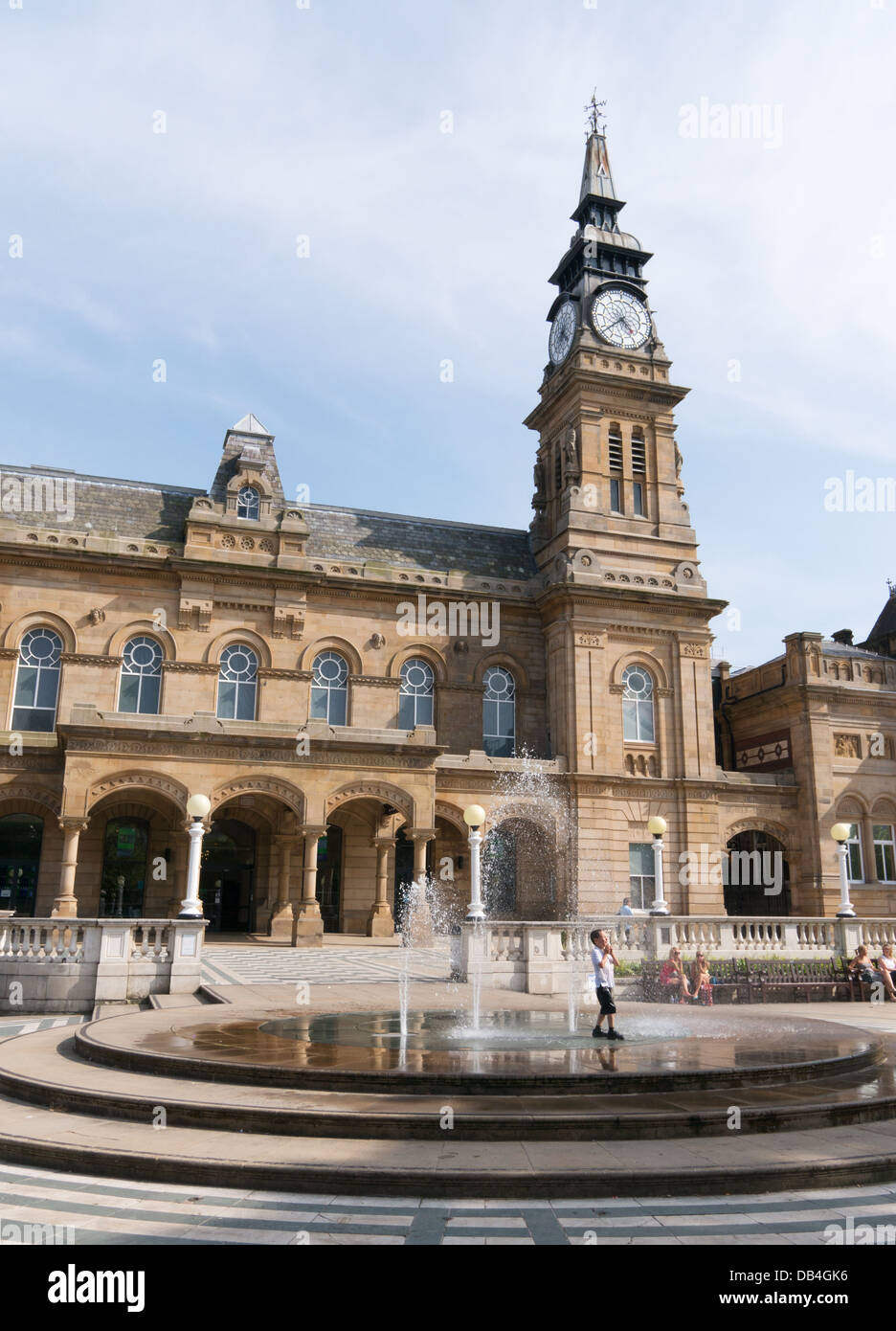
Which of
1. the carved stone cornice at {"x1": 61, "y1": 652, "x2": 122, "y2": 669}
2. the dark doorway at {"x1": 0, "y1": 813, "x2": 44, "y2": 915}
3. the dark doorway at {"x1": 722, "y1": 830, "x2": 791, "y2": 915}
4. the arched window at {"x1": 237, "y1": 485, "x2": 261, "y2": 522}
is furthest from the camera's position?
the dark doorway at {"x1": 722, "y1": 830, "x2": 791, "y2": 915}

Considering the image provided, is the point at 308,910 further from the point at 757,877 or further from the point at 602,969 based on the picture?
the point at 757,877

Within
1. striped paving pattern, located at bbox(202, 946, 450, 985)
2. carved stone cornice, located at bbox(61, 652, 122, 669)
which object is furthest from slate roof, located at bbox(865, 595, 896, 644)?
carved stone cornice, located at bbox(61, 652, 122, 669)

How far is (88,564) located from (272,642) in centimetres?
690

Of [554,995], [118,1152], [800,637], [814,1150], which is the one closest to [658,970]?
[554,995]

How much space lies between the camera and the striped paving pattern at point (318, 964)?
21.4 meters

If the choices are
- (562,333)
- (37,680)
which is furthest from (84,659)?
(562,333)

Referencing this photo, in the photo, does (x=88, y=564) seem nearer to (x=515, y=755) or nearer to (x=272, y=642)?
(x=272, y=642)

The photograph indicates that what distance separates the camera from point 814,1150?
326 inches

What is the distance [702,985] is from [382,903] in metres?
15.3

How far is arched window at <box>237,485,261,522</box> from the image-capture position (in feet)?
122

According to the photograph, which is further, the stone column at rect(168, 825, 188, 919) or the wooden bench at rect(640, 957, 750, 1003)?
the stone column at rect(168, 825, 188, 919)

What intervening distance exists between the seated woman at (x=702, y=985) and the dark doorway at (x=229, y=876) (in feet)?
62.9

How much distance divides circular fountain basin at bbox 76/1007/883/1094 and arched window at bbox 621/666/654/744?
22.7 metres

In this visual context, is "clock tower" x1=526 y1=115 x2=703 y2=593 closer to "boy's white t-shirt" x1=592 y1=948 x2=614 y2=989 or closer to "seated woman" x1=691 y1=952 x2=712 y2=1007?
"seated woman" x1=691 y1=952 x2=712 y2=1007
